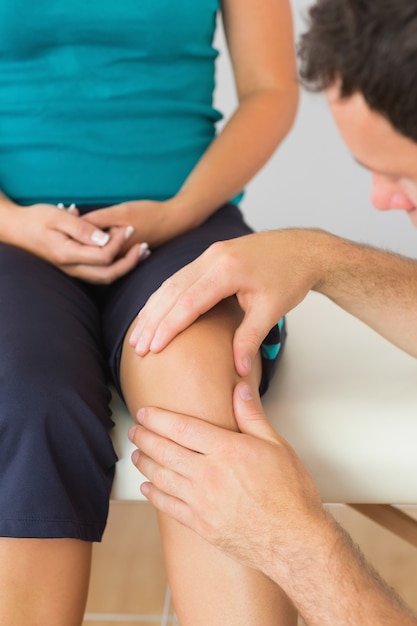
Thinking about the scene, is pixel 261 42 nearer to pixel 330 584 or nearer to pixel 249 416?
pixel 249 416

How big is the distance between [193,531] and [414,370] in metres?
0.42

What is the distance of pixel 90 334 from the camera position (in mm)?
1151

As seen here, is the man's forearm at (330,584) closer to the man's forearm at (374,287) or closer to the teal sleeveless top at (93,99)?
the man's forearm at (374,287)

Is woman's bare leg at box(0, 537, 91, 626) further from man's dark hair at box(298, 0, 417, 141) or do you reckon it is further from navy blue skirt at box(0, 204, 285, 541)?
man's dark hair at box(298, 0, 417, 141)

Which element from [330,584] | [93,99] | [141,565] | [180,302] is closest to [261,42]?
[93,99]

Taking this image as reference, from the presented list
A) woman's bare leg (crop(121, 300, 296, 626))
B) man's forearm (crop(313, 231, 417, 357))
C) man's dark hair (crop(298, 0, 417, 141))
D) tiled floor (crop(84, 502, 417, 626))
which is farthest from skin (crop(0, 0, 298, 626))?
tiled floor (crop(84, 502, 417, 626))

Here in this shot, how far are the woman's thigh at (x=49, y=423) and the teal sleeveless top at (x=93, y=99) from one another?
0.88ft

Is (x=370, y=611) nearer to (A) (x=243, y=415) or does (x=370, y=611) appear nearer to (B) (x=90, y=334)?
(A) (x=243, y=415)

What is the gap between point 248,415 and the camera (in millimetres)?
961

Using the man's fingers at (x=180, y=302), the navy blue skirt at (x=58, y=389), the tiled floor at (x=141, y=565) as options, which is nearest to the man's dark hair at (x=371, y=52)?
the man's fingers at (x=180, y=302)

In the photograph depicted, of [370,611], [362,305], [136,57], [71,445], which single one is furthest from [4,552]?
[136,57]

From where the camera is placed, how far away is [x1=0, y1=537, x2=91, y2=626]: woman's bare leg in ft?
3.01

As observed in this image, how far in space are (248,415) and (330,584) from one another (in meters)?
0.18

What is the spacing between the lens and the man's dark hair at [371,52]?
0.77 meters
